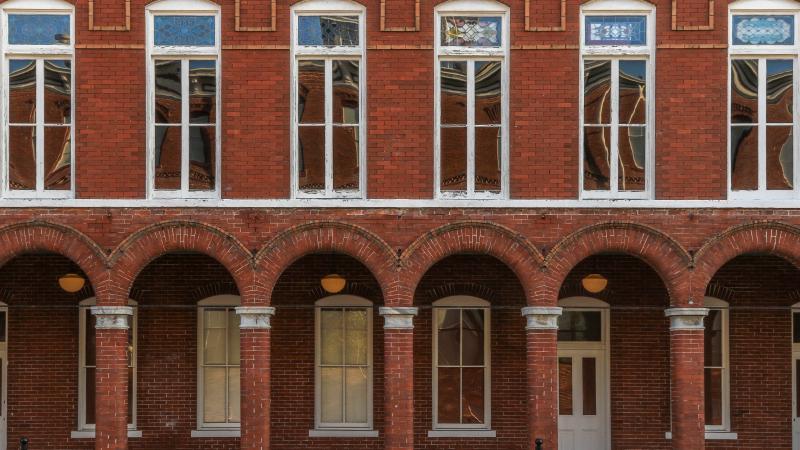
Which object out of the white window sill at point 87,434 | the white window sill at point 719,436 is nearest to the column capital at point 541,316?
the white window sill at point 719,436

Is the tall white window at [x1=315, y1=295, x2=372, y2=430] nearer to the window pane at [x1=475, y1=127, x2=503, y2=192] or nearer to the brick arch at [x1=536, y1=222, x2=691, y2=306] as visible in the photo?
the window pane at [x1=475, y1=127, x2=503, y2=192]

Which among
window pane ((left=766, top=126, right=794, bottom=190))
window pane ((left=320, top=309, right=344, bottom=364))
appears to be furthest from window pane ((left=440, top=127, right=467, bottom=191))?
window pane ((left=766, top=126, right=794, bottom=190))

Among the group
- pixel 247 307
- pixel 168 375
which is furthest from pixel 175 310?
pixel 247 307

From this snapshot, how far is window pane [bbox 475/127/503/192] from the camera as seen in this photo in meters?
18.1

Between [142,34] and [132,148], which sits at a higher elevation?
[142,34]

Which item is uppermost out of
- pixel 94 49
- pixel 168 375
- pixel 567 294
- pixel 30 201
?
pixel 94 49

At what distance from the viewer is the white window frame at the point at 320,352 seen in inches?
777

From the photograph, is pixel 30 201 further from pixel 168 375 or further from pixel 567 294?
pixel 567 294

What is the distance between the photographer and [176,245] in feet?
58.4

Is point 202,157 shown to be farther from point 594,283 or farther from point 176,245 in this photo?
point 594,283

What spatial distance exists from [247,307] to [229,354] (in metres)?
2.37

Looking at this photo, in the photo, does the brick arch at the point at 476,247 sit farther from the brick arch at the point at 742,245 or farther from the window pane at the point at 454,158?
the brick arch at the point at 742,245

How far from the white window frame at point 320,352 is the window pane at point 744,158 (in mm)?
5943

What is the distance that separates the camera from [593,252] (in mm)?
17859
